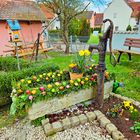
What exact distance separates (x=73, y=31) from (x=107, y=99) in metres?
13.8

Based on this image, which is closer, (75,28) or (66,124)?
(66,124)

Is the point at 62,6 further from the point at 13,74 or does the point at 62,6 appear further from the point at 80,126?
the point at 80,126

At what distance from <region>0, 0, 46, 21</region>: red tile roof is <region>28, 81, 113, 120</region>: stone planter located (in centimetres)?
858

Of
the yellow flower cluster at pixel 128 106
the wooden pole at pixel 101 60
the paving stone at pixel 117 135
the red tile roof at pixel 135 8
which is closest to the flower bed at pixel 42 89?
the wooden pole at pixel 101 60

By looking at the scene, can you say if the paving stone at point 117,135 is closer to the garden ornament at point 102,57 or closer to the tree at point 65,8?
the garden ornament at point 102,57

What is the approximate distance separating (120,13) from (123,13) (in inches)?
18.0

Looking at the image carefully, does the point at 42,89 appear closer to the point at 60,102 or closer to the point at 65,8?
the point at 60,102

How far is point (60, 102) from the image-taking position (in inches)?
112

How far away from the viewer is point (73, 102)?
2973 mm

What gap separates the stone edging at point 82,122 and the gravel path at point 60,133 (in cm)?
6

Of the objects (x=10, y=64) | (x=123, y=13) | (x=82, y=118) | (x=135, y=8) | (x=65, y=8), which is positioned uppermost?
(x=135, y=8)

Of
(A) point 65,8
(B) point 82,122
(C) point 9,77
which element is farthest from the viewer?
(A) point 65,8

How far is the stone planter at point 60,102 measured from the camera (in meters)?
2.65

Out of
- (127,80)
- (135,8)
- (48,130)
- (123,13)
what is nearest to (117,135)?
(48,130)
